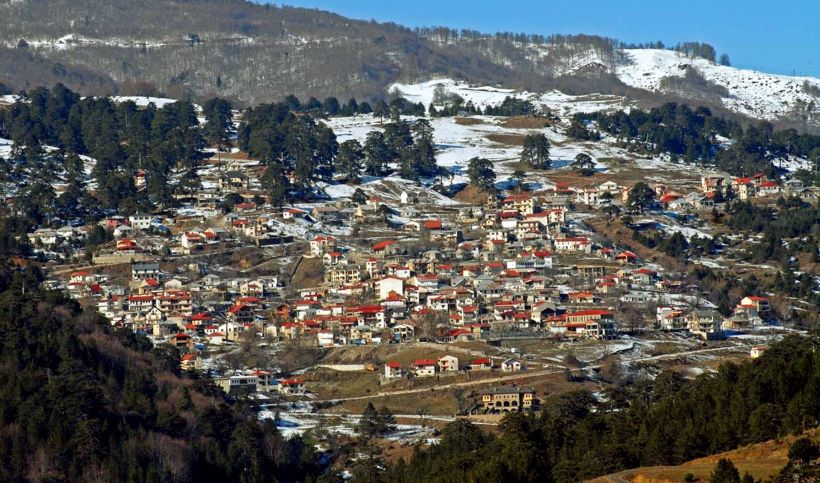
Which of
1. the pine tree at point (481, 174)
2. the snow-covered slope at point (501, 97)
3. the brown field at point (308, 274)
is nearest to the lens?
the brown field at point (308, 274)

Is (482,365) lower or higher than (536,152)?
lower

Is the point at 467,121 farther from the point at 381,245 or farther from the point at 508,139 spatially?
the point at 381,245

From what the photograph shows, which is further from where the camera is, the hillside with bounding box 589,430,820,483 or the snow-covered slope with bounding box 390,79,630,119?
the snow-covered slope with bounding box 390,79,630,119

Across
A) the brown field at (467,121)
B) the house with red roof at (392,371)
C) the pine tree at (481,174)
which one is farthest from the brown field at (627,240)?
the brown field at (467,121)

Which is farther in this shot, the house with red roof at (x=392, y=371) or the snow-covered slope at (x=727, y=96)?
the snow-covered slope at (x=727, y=96)

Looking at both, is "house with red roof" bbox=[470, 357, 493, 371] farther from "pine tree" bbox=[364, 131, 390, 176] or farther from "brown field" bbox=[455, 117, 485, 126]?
"brown field" bbox=[455, 117, 485, 126]

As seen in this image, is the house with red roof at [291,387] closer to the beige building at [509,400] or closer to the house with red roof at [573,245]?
the beige building at [509,400]

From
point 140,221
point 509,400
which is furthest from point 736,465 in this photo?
point 140,221

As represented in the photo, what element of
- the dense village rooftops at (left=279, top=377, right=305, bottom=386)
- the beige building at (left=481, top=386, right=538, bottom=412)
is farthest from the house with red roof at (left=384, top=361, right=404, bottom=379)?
the beige building at (left=481, top=386, right=538, bottom=412)

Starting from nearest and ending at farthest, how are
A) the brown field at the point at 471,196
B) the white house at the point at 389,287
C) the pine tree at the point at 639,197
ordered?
the white house at the point at 389,287
the pine tree at the point at 639,197
the brown field at the point at 471,196

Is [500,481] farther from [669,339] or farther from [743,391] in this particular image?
[669,339]

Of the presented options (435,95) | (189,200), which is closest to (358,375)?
(189,200)
